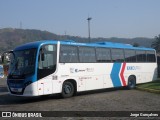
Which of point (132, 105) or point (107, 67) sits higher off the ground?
point (107, 67)

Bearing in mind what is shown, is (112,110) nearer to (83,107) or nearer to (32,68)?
(83,107)

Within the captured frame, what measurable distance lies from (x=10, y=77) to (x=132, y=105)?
21.5ft

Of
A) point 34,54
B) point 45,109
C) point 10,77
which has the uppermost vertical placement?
point 34,54

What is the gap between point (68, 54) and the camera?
17016 millimetres

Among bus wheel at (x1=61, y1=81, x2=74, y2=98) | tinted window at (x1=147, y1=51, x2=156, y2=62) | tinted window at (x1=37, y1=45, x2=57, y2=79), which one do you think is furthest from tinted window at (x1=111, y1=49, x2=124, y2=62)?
tinted window at (x1=37, y1=45, x2=57, y2=79)

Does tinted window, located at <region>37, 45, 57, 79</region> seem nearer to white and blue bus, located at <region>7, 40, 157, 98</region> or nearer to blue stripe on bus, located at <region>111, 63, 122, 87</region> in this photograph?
white and blue bus, located at <region>7, 40, 157, 98</region>

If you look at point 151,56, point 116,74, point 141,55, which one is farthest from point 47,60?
point 151,56

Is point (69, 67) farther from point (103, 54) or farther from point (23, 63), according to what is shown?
point (103, 54)

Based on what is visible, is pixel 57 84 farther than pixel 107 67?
No

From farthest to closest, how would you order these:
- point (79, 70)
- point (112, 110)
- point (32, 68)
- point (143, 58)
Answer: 1. point (143, 58)
2. point (79, 70)
3. point (32, 68)
4. point (112, 110)

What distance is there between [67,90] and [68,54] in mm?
1980

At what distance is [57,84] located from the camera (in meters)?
16.1

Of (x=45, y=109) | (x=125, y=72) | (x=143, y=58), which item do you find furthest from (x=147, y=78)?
(x=45, y=109)

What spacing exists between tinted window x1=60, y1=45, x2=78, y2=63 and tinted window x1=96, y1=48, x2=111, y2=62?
2097mm
